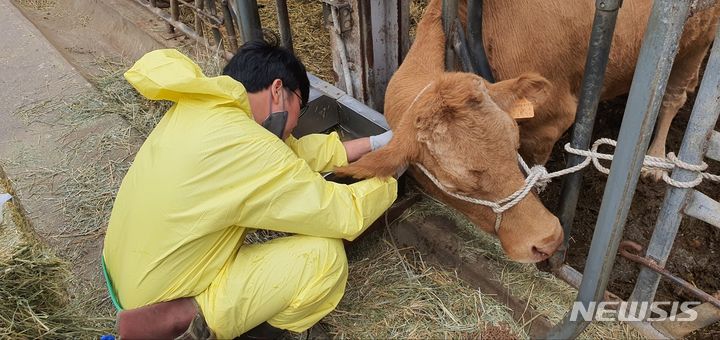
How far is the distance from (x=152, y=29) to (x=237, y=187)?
15.5 ft

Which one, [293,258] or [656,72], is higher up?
→ [656,72]

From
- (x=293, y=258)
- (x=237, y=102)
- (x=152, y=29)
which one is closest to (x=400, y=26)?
(x=237, y=102)

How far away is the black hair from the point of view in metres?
2.58

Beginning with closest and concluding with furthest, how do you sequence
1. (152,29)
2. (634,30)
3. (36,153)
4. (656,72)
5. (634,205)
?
1. (656,72)
2. (634,30)
3. (634,205)
4. (36,153)
5. (152,29)

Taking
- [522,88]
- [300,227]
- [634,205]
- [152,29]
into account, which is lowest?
[634,205]

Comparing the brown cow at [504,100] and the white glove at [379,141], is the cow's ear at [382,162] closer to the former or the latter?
the brown cow at [504,100]

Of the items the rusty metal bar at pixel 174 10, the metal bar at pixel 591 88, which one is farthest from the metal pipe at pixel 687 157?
the rusty metal bar at pixel 174 10

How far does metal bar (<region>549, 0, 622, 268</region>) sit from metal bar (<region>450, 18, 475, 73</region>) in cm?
65

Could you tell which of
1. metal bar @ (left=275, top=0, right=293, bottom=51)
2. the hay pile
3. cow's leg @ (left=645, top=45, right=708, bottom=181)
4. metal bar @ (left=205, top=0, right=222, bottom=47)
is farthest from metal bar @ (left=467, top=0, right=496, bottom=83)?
metal bar @ (left=205, top=0, right=222, bottom=47)

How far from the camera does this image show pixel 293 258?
244cm

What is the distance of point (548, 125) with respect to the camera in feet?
10.5

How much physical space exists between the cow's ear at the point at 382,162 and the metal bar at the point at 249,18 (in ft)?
6.09

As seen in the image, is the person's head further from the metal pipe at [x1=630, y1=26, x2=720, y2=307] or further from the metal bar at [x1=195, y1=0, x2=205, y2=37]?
the metal bar at [x1=195, y1=0, x2=205, y2=37]

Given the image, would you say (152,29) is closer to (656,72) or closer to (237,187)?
(237,187)
